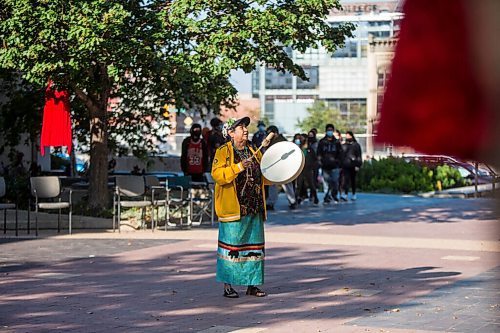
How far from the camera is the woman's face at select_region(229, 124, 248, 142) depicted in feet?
35.1

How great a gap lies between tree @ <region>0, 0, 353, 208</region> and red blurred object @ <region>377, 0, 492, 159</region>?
1611cm

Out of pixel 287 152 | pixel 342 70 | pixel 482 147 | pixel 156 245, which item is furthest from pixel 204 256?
pixel 342 70

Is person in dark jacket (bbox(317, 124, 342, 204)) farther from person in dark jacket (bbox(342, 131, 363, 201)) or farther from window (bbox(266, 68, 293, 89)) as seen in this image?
window (bbox(266, 68, 293, 89))

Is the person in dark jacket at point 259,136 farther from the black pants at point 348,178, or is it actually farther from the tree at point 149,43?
the black pants at point 348,178

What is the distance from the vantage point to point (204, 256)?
14734 mm

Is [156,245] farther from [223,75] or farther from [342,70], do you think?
[342,70]

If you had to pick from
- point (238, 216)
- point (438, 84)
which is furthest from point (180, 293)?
point (438, 84)

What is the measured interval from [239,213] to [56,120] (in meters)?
9.59

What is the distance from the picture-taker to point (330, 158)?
27438mm

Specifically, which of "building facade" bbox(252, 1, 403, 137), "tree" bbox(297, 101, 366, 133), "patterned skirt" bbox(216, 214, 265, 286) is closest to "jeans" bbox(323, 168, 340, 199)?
"patterned skirt" bbox(216, 214, 265, 286)

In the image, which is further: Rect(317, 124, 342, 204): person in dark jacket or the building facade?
the building facade

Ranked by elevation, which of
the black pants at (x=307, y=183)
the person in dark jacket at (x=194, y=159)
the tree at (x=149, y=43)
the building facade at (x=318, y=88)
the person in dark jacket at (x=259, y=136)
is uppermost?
the building facade at (x=318, y=88)

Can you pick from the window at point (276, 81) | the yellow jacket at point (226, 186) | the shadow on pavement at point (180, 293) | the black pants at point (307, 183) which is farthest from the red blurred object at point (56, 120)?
the window at point (276, 81)

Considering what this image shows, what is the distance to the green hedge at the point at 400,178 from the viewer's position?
111 feet
